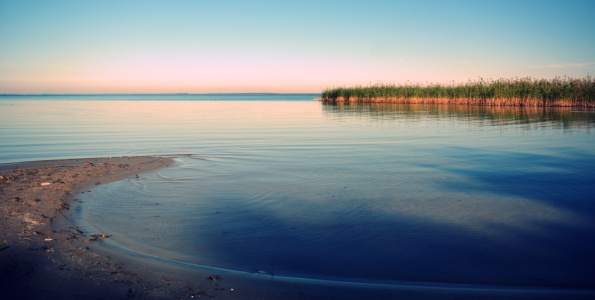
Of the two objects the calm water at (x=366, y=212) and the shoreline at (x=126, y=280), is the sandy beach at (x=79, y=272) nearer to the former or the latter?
the shoreline at (x=126, y=280)

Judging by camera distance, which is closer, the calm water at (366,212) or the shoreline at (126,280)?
the shoreline at (126,280)

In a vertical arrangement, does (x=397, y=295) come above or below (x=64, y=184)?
below

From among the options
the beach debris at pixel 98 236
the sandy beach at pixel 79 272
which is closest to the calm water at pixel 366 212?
the beach debris at pixel 98 236

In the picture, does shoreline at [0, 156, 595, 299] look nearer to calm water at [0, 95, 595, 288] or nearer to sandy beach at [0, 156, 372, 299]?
sandy beach at [0, 156, 372, 299]

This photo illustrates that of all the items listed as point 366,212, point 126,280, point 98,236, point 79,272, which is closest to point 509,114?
point 366,212

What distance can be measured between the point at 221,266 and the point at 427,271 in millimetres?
2069

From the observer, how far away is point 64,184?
739 centimetres

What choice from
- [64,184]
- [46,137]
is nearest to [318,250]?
[64,184]

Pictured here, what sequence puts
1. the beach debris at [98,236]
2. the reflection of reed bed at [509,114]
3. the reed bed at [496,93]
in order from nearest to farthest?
the beach debris at [98,236] < the reflection of reed bed at [509,114] < the reed bed at [496,93]

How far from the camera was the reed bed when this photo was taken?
3500 centimetres

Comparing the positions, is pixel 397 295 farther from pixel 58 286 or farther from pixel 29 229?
pixel 29 229

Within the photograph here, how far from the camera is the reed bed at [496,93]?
35.0 m

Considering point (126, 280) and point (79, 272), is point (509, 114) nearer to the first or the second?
point (126, 280)

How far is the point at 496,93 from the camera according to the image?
40.0 metres
